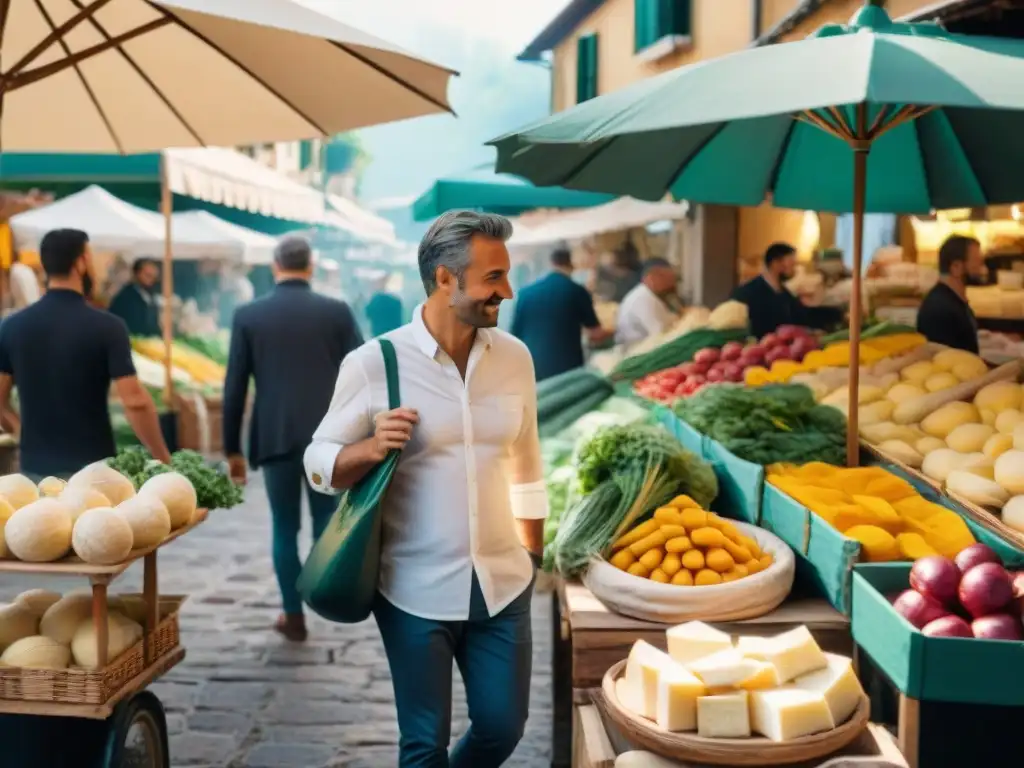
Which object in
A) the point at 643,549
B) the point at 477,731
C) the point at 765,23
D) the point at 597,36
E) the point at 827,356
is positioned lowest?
the point at 477,731

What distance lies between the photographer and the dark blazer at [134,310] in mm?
12219

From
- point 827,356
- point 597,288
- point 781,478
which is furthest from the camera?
point 597,288

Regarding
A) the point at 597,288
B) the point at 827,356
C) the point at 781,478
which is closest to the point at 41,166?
the point at 597,288

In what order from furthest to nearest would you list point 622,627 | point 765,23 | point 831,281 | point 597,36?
point 597,36
point 765,23
point 831,281
point 622,627

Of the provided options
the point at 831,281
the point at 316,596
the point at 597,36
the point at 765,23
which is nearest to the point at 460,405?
the point at 316,596

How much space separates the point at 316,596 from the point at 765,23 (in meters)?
10.3

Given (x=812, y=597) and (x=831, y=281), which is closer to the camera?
(x=812, y=597)

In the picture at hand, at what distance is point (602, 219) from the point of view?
13.2 m

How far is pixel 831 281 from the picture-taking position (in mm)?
10555

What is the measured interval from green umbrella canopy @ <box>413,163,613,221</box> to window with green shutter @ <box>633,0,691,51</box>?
346cm

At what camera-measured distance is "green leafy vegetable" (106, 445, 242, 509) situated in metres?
3.83

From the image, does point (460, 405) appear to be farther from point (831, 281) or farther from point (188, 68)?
point (831, 281)

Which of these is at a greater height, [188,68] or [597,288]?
[188,68]

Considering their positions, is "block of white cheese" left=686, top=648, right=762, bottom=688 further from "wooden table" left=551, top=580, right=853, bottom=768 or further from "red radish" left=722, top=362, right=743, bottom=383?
"red radish" left=722, top=362, right=743, bottom=383
